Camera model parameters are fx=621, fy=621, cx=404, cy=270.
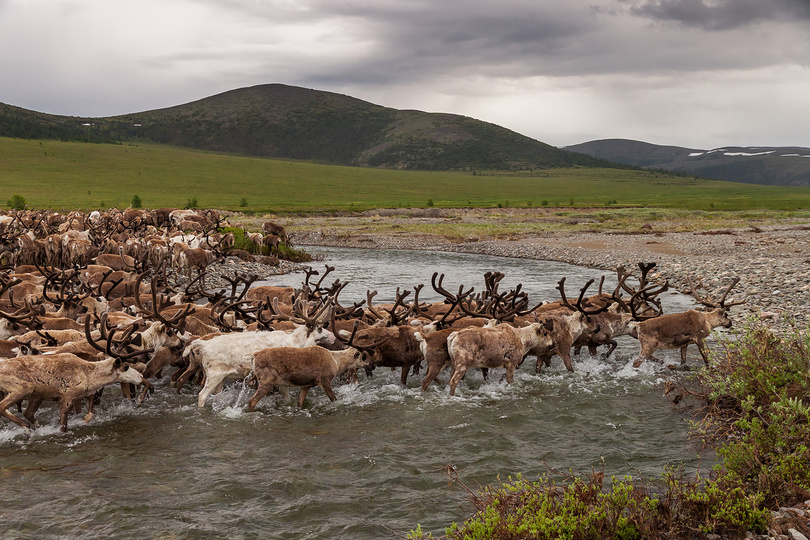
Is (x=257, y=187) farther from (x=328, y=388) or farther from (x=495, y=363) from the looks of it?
(x=328, y=388)

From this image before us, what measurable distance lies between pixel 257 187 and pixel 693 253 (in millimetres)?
97548

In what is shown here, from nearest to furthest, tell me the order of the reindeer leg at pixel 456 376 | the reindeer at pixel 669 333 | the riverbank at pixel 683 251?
the reindeer leg at pixel 456 376 → the reindeer at pixel 669 333 → the riverbank at pixel 683 251

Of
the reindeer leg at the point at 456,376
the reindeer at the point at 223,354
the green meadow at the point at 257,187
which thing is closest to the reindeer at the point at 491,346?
the reindeer leg at the point at 456,376

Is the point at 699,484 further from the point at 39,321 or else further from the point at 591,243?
the point at 591,243

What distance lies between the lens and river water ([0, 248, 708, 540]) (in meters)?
6.99

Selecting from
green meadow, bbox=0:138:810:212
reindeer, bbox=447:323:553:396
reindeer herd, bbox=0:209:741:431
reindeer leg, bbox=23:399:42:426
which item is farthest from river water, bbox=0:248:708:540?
green meadow, bbox=0:138:810:212

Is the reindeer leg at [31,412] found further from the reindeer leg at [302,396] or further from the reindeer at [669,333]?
the reindeer at [669,333]

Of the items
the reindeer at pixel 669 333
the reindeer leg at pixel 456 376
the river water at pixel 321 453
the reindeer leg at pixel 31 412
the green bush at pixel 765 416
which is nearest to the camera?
the green bush at pixel 765 416

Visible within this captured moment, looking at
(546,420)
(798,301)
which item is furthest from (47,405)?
(798,301)

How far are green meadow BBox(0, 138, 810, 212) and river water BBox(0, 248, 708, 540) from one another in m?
62.9

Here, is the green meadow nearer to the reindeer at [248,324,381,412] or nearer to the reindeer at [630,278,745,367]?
the reindeer at [630,278,745,367]

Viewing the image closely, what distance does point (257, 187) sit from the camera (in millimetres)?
120000

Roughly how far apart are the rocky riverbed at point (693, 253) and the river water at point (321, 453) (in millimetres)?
3421

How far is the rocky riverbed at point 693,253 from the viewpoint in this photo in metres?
19.5
